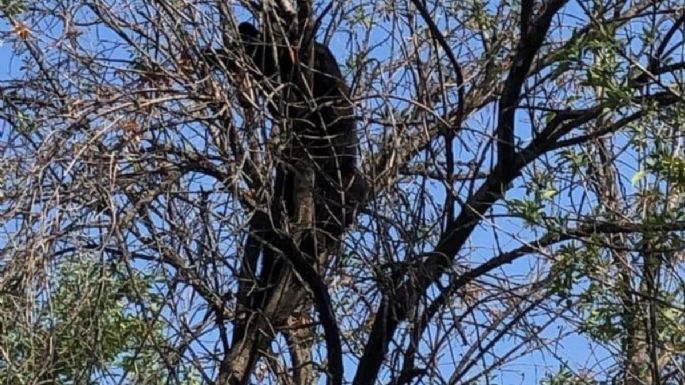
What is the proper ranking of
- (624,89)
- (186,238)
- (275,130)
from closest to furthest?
(624,89) < (186,238) < (275,130)

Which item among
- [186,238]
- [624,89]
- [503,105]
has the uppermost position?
[503,105]

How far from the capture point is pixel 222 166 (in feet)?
17.7

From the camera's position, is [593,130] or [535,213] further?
[593,130]

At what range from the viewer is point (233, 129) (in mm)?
5254

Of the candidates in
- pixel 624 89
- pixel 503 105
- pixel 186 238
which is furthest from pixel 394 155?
pixel 624 89

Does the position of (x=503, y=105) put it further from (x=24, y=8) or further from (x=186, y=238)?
(x=24, y=8)

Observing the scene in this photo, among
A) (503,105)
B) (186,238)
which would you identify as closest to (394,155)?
(503,105)

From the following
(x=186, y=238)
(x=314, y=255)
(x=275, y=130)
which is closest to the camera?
(x=186, y=238)

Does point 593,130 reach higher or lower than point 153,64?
higher

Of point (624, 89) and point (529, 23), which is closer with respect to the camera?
A: point (624, 89)

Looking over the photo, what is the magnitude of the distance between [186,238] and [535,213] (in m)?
1.38

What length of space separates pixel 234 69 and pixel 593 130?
4.68 feet

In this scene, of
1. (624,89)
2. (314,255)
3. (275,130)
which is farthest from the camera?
(314,255)

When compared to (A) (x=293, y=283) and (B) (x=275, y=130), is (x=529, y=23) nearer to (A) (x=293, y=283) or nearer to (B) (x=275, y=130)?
(B) (x=275, y=130)
